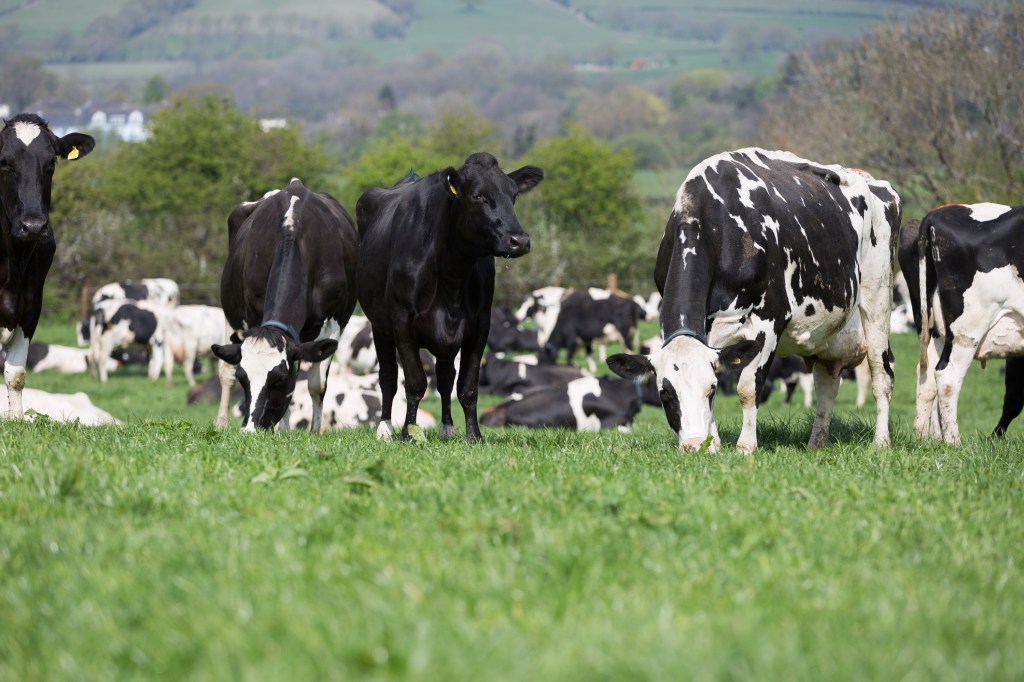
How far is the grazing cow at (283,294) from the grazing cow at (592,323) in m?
21.3

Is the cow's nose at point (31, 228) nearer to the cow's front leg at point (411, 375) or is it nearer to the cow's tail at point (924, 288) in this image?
the cow's front leg at point (411, 375)

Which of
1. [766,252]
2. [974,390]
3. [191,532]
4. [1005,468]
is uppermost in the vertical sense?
[766,252]

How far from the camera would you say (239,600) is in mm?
3930

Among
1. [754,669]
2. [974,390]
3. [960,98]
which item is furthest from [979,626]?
[960,98]

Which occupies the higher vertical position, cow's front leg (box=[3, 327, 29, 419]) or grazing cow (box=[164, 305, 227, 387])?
cow's front leg (box=[3, 327, 29, 419])

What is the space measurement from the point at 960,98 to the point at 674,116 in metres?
164

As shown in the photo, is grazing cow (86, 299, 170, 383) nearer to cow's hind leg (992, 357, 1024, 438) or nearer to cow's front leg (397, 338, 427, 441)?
cow's front leg (397, 338, 427, 441)

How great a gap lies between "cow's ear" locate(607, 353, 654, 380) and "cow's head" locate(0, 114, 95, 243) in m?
4.78

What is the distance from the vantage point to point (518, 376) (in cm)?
2608

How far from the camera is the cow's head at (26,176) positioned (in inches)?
383

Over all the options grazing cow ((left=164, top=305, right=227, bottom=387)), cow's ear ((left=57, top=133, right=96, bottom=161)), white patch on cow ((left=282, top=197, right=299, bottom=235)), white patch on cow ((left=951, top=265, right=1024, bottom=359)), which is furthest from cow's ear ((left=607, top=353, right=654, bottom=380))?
grazing cow ((left=164, top=305, right=227, bottom=387))

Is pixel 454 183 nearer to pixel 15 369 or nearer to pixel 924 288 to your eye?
pixel 15 369

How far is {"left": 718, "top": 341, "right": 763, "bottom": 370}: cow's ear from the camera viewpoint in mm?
8562

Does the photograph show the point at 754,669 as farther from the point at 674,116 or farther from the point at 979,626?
the point at 674,116
